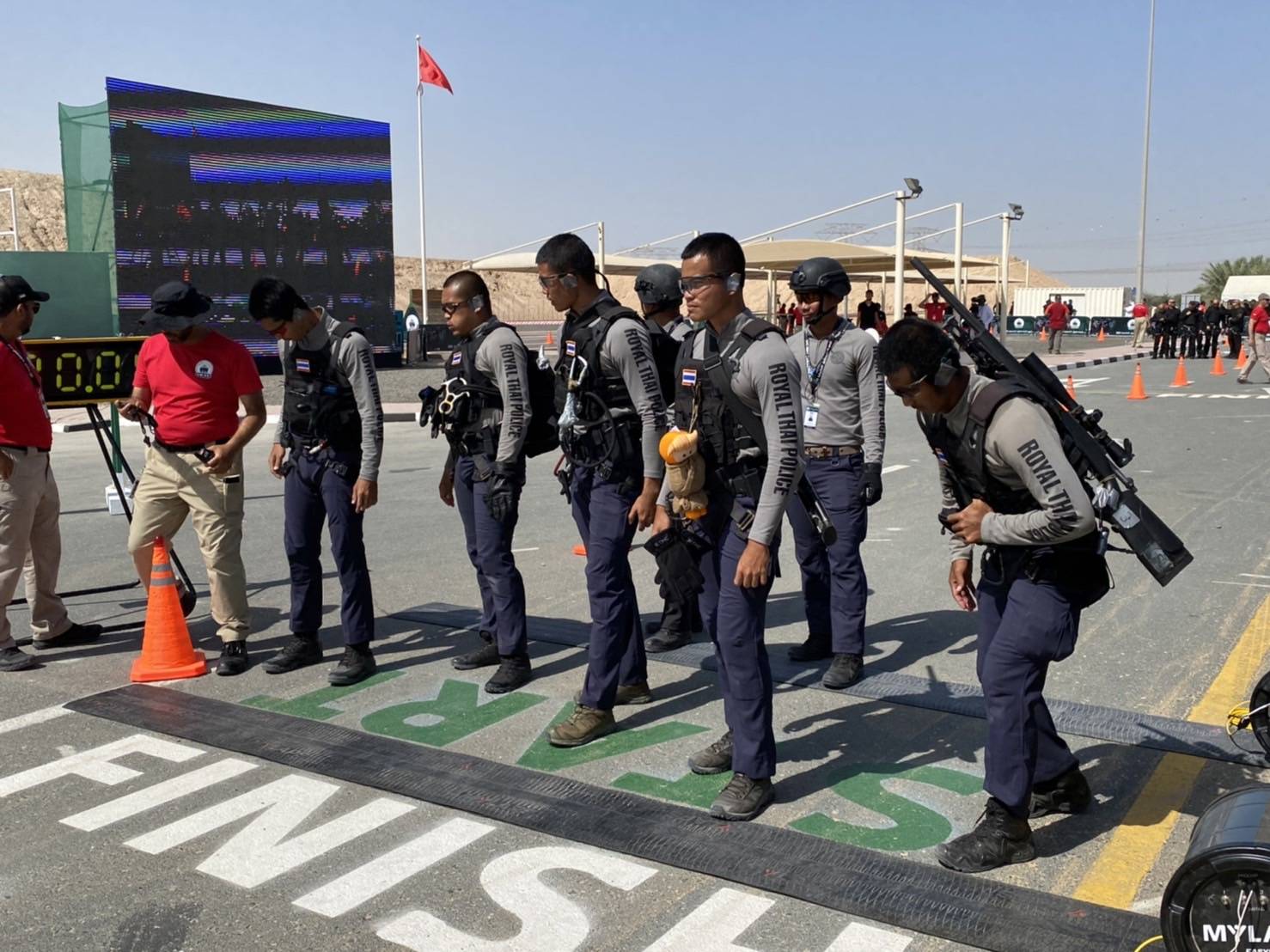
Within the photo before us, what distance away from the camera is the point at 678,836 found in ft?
12.4

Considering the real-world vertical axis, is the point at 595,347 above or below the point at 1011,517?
above

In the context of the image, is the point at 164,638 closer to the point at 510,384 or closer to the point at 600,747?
the point at 510,384

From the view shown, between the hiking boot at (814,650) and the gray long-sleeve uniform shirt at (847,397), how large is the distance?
3.08ft

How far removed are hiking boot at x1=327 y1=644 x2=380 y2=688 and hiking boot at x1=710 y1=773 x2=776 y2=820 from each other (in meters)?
2.18

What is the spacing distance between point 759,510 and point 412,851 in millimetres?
1581

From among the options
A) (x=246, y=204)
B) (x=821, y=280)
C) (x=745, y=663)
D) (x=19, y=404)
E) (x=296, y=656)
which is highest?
(x=246, y=204)

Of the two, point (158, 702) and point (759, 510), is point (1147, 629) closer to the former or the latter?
point (759, 510)

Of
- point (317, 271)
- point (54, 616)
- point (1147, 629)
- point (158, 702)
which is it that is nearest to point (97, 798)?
point (158, 702)

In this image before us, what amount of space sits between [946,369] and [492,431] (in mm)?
2464

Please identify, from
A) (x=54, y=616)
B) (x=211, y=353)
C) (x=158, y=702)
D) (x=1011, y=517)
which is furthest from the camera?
(x=54, y=616)

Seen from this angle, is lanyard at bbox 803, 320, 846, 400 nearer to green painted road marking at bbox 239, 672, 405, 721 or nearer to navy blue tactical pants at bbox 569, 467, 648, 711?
navy blue tactical pants at bbox 569, 467, 648, 711

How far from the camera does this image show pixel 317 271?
85.9 feet

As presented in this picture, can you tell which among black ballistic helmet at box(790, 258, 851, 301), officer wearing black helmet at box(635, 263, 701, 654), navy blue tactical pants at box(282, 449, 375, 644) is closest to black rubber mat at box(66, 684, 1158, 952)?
navy blue tactical pants at box(282, 449, 375, 644)

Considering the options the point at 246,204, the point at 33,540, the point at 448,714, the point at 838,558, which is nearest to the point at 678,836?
the point at 448,714
